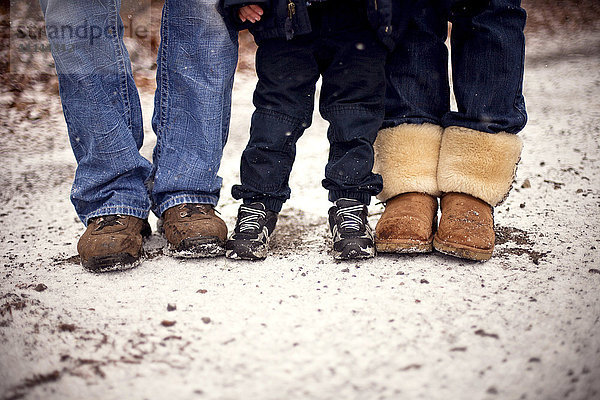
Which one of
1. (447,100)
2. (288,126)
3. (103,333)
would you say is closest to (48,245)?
(103,333)

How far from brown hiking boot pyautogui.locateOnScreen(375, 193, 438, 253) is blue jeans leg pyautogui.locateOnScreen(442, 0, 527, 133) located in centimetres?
28

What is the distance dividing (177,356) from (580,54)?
3938 mm

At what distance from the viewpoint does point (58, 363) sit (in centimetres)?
78

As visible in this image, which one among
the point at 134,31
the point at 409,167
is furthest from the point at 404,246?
the point at 134,31

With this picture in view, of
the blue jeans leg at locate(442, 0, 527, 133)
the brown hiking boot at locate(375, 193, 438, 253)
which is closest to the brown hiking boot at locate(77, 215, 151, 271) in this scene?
the brown hiking boot at locate(375, 193, 438, 253)

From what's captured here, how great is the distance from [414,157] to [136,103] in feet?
2.84

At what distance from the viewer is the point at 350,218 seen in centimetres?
127

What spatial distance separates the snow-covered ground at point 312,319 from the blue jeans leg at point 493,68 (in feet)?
1.22

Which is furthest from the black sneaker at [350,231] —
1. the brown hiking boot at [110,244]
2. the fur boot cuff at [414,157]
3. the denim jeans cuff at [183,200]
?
the brown hiking boot at [110,244]

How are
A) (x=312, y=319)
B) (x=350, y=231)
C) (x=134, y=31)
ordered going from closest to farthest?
1. (x=312, y=319)
2. (x=350, y=231)
3. (x=134, y=31)

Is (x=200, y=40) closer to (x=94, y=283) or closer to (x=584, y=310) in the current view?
(x=94, y=283)

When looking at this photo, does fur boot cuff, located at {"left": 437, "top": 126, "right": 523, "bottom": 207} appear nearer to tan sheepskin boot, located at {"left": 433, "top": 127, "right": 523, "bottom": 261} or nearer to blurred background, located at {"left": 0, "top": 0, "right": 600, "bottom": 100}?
tan sheepskin boot, located at {"left": 433, "top": 127, "right": 523, "bottom": 261}

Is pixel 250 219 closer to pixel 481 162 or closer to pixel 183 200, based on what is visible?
pixel 183 200

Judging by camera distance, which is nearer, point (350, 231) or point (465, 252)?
point (465, 252)
